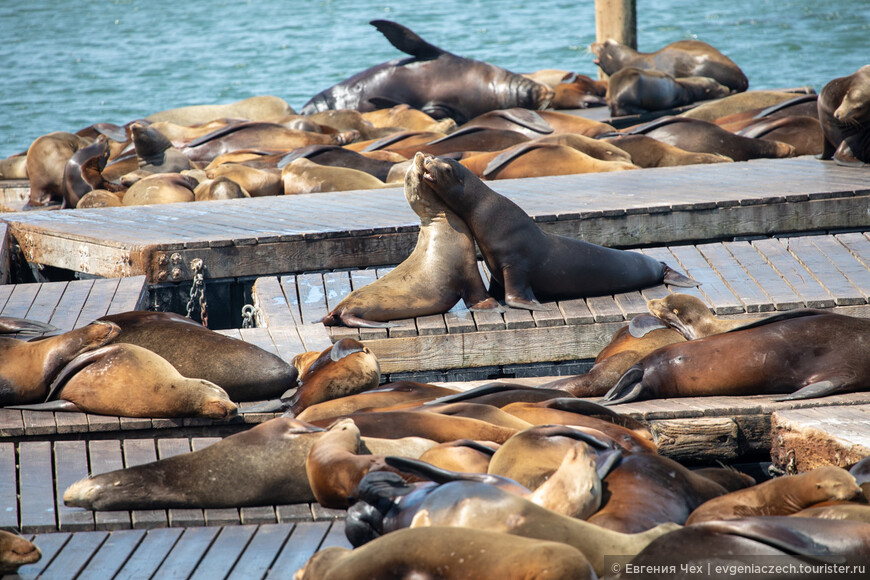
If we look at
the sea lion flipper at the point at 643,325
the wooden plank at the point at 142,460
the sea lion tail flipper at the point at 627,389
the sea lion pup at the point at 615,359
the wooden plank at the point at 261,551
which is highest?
the wooden plank at the point at 261,551

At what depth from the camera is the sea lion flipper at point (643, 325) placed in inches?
188

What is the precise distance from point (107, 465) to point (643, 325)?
92.5 inches

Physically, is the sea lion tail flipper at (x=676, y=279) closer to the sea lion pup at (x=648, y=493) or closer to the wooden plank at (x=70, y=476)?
the sea lion pup at (x=648, y=493)

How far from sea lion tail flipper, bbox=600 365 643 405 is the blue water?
20436 mm

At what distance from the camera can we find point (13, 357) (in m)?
4.33

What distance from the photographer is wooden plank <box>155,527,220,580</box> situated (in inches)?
116

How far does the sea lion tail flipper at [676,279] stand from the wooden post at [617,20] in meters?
10.1

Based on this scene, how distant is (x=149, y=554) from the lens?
3.08 meters

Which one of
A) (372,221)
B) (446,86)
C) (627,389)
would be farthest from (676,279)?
(446,86)

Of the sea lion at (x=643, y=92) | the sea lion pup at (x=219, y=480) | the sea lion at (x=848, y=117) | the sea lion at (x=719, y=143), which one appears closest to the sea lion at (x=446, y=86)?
the sea lion at (x=643, y=92)

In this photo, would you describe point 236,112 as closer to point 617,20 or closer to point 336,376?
point 617,20

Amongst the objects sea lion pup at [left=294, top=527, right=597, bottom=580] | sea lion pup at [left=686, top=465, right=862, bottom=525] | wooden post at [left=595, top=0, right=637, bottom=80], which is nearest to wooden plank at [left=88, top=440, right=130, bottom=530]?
sea lion pup at [left=294, top=527, right=597, bottom=580]

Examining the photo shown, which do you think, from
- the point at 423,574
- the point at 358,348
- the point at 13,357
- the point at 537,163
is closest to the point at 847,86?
the point at 537,163

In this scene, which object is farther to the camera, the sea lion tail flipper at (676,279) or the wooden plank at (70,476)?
the sea lion tail flipper at (676,279)
